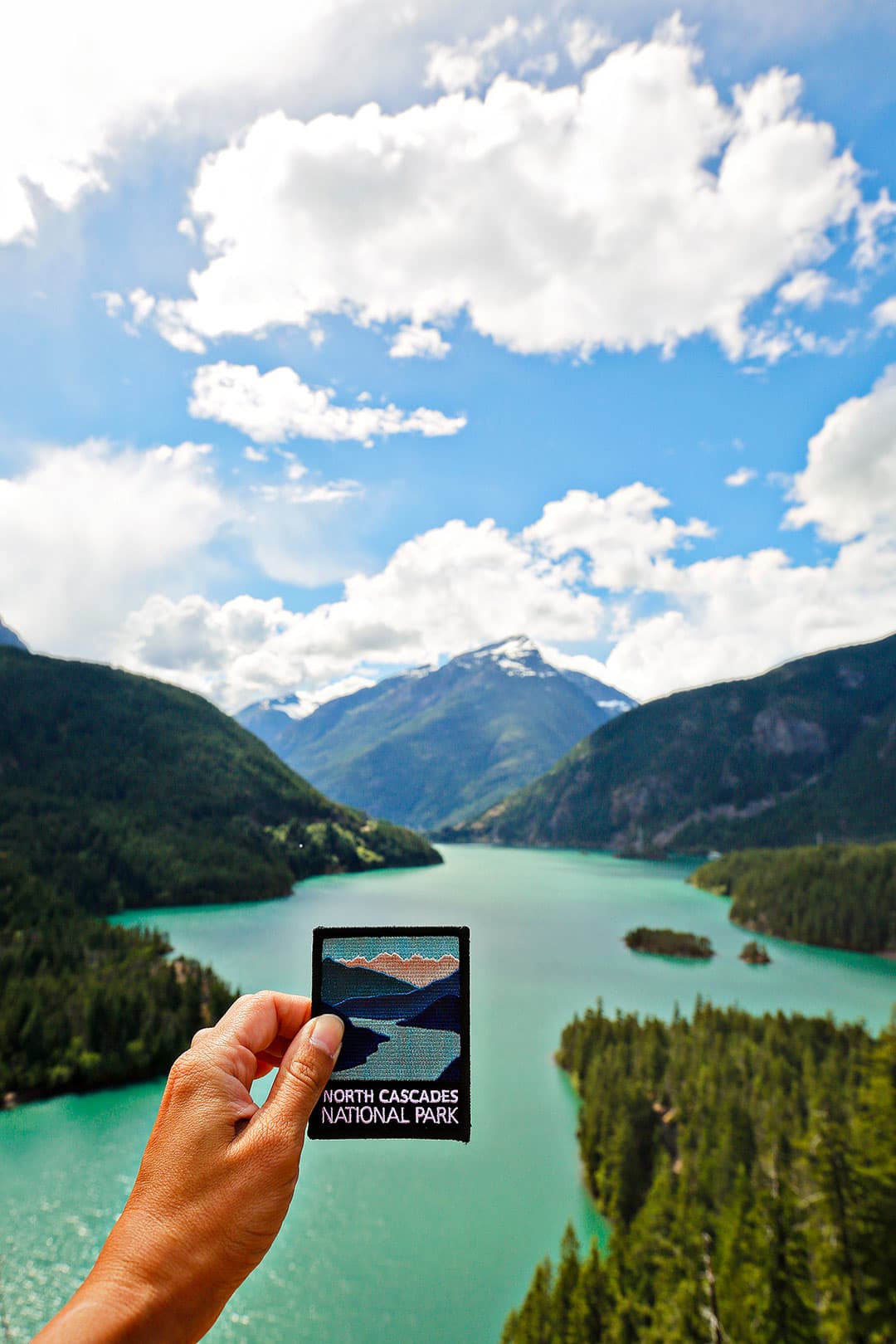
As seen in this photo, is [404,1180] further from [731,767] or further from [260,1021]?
[731,767]

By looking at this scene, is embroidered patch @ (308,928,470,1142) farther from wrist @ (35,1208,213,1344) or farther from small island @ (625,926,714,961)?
small island @ (625,926,714,961)

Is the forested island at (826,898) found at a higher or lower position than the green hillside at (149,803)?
lower

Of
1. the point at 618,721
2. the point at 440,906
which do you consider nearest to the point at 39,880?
the point at 440,906

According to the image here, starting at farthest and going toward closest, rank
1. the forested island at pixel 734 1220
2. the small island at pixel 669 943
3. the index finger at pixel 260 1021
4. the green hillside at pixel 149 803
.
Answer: the green hillside at pixel 149 803 → the small island at pixel 669 943 → the forested island at pixel 734 1220 → the index finger at pixel 260 1021

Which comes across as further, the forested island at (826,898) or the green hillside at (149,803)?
the green hillside at (149,803)

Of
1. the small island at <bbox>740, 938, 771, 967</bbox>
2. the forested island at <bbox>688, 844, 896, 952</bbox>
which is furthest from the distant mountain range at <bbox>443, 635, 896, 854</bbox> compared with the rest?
the small island at <bbox>740, 938, 771, 967</bbox>

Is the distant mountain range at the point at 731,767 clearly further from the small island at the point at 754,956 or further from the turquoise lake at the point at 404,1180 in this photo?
the turquoise lake at the point at 404,1180

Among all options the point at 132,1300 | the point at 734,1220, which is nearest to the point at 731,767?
the point at 734,1220

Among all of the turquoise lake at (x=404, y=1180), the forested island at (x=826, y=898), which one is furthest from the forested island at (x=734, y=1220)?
the forested island at (x=826, y=898)
